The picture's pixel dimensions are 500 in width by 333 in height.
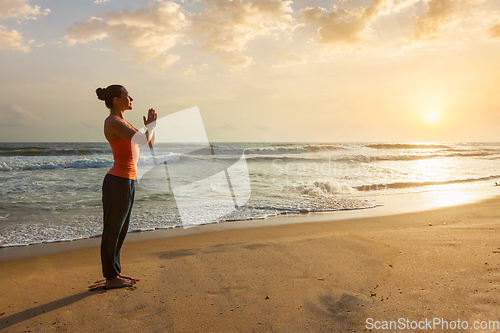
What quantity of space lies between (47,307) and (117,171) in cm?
129

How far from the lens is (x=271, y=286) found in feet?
9.06

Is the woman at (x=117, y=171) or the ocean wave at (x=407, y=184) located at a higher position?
the woman at (x=117, y=171)

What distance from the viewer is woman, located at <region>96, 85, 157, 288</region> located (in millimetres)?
2666

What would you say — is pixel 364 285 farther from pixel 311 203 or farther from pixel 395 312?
pixel 311 203

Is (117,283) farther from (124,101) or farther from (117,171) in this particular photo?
(124,101)

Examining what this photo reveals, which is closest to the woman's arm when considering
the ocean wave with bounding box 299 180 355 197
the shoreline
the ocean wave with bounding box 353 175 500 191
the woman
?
the woman

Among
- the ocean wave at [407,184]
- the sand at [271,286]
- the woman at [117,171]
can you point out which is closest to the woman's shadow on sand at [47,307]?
the sand at [271,286]

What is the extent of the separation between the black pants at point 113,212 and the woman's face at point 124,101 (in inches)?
26.7

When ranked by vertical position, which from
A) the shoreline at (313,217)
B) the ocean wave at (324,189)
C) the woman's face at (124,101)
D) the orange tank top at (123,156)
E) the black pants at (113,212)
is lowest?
the shoreline at (313,217)

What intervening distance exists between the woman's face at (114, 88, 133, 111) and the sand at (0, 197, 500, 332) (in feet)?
5.81

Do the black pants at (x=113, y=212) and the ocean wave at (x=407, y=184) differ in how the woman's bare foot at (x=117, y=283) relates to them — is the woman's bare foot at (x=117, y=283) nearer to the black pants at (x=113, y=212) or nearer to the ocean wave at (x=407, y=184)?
the black pants at (x=113, y=212)

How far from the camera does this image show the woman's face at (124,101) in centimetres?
276

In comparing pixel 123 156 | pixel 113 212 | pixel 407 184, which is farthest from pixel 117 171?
pixel 407 184

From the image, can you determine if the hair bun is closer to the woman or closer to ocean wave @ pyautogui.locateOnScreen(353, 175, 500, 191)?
the woman
